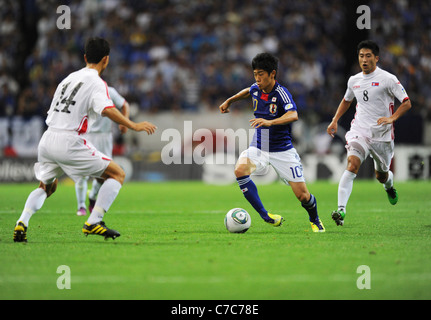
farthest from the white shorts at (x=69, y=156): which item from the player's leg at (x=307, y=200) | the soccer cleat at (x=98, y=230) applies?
the player's leg at (x=307, y=200)

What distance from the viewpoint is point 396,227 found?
9.38 meters

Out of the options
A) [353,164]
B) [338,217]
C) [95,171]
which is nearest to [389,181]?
[353,164]

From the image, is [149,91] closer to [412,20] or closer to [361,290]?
[412,20]

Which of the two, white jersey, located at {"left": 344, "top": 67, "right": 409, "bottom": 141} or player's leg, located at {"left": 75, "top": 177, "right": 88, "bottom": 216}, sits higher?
white jersey, located at {"left": 344, "top": 67, "right": 409, "bottom": 141}

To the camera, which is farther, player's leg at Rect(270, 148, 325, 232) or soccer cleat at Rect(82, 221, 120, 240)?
player's leg at Rect(270, 148, 325, 232)

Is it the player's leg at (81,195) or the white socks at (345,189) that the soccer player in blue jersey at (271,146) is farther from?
the player's leg at (81,195)

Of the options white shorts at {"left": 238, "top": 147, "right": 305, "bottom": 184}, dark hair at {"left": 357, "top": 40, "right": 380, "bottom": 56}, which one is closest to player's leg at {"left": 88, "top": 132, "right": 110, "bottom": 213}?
white shorts at {"left": 238, "top": 147, "right": 305, "bottom": 184}

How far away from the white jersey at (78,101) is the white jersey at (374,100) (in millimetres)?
4107

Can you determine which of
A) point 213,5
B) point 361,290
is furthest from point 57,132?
point 213,5

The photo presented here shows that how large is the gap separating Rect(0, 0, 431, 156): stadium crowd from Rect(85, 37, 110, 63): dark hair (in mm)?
14396

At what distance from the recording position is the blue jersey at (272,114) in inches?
347

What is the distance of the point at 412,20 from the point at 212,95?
27.0 ft

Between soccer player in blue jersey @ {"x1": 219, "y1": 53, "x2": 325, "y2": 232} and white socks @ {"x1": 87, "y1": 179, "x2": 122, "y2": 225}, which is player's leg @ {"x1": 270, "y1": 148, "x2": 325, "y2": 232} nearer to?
soccer player in blue jersey @ {"x1": 219, "y1": 53, "x2": 325, "y2": 232}

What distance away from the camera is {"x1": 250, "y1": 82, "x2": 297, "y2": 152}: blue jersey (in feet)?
28.9
